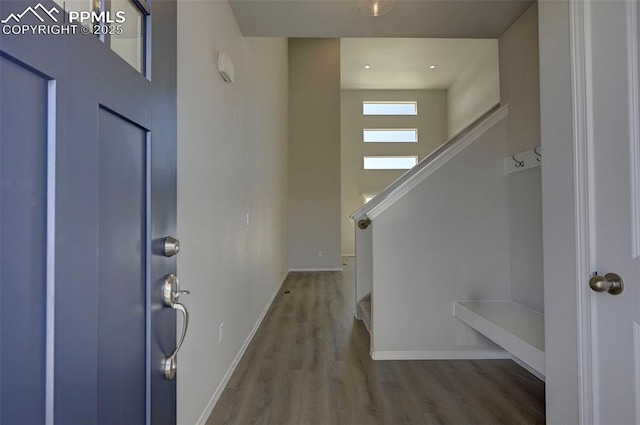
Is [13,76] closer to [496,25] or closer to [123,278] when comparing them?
[123,278]

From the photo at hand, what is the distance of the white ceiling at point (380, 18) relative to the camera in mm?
2414

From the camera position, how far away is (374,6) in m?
2.24

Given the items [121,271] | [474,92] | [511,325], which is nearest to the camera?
[121,271]

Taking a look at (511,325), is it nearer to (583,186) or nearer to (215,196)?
(583,186)

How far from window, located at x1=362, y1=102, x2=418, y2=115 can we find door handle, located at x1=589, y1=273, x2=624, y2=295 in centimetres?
922

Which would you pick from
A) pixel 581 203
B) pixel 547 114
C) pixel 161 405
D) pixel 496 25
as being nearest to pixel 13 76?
pixel 161 405

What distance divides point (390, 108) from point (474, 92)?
2.61 metres

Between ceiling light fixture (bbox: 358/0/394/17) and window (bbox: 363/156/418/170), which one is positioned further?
window (bbox: 363/156/418/170)

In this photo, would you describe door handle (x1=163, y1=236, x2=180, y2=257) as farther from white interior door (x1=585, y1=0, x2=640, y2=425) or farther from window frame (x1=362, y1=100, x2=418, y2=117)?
window frame (x1=362, y1=100, x2=418, y2=117)

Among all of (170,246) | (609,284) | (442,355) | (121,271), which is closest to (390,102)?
(442,355)

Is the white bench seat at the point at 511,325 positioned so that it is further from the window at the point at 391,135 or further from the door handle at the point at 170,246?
the window at the point at 391,135

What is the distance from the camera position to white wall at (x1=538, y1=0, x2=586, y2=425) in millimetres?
1354

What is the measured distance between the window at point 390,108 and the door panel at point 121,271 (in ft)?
31.5

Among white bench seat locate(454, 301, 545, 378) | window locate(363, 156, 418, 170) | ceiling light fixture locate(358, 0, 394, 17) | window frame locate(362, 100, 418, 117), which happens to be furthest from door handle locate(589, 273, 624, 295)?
window frame locate(362, 100, 418, 117)
